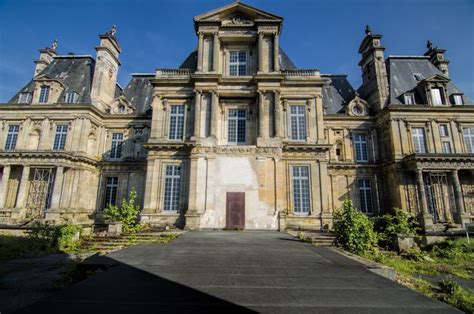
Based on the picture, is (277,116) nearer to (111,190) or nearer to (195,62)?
(195,62)

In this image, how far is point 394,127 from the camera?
22578mm

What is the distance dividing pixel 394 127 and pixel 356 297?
22918 millimetres

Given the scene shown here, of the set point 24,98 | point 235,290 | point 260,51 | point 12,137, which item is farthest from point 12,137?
point 235,290

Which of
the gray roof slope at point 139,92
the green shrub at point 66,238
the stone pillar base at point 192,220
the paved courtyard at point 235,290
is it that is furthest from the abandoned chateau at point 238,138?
the paved courtyard at point 235,290

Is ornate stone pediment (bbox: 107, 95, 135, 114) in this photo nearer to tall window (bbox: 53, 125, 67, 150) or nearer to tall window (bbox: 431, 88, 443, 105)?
tall window (bbox: 53, 125, 67, 150)

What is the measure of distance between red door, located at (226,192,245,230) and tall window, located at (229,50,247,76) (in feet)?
34.7

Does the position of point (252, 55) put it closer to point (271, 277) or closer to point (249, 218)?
point (249, 218)

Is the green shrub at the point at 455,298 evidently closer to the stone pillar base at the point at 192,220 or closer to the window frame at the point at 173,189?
the stone pillar base at the point at 192,220

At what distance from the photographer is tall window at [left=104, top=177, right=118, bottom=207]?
25.0 metres

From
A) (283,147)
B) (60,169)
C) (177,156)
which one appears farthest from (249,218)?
(60,169)

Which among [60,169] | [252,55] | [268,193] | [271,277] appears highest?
[252,55]

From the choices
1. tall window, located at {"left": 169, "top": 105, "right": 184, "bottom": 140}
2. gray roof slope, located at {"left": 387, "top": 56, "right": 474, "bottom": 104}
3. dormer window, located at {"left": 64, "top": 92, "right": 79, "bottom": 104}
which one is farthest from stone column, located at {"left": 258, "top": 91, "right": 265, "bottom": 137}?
dormer window, located at {"left": 64, "top": 92, "right": 79, "bottom": 104}

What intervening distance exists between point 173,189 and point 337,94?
69.3ft

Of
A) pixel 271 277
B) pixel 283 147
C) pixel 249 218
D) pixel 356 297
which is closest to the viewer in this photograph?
pixel 356 297
